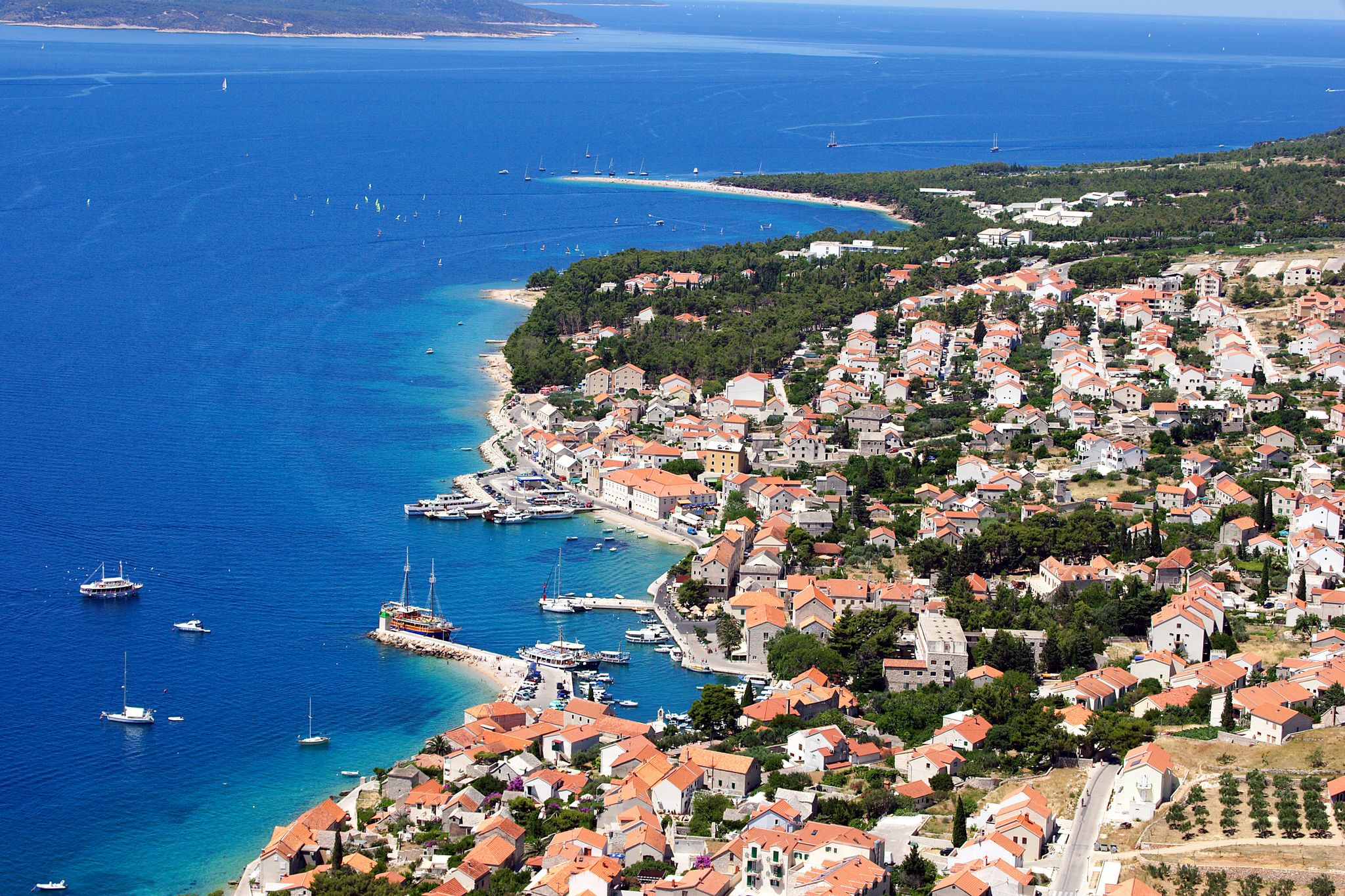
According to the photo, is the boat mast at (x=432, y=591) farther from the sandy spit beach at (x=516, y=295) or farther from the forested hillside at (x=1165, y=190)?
the forested hillside at (x=1165, y=190)

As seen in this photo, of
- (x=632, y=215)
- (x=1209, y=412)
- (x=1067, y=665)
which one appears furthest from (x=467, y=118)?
(x=1067, y=665)

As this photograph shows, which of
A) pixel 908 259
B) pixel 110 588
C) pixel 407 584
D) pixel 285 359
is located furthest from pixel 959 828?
pixel 908 259

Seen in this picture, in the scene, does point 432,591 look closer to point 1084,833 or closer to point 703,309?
point 1084,833

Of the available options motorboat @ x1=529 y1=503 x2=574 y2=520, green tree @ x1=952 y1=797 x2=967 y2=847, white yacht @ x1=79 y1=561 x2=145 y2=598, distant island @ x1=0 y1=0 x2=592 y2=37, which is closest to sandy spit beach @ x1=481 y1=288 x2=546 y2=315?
motorboat @ x1=529 y1=503 x2=574 y2=520

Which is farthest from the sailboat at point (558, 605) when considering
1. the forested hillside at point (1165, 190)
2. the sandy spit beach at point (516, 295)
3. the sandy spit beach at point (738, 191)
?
the sandy spit beach at point (738, 191)

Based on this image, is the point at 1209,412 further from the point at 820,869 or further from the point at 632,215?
the point at 632,215

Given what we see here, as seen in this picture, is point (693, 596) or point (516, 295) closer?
point (693, 596)
